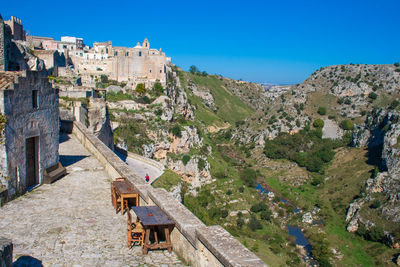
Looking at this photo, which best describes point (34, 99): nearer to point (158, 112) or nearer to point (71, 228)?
point (71, 228)

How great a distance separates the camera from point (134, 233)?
6242 mm

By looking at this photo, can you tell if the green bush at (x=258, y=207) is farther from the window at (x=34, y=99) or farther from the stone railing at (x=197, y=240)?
the window at (x=34, y=99)

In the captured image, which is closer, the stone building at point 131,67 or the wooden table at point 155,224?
the wooden table at point 155,224

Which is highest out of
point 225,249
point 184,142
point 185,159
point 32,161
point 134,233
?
point 32,161

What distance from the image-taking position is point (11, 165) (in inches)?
328

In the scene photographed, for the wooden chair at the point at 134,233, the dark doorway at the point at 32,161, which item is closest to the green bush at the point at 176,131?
the dark doorway at the point at 32,161

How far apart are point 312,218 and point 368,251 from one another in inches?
347

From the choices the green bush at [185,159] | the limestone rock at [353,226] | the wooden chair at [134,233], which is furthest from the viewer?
the green bush at [185,159]

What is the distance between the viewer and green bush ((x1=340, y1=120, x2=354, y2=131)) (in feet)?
232

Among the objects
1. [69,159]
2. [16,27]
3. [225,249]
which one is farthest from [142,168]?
[16,27]

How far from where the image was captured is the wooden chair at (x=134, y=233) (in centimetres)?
607

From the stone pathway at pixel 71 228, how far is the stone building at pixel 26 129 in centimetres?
54

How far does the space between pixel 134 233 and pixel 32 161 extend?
5114 mm

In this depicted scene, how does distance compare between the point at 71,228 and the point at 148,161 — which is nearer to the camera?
the point at 71,228
